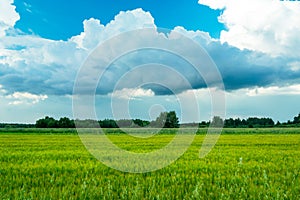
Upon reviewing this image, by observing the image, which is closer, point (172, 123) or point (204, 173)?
point (204, 173)

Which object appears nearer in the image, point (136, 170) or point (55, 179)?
point (55, 179)

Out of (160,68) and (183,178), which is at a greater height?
(160,68)

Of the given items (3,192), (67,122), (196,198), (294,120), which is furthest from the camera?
(294,120)

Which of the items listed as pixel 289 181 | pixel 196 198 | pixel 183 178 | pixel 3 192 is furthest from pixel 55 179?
pixel 289 181

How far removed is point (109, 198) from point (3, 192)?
223cm

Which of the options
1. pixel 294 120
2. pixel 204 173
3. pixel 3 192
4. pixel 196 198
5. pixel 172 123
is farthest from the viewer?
pixel 294 120

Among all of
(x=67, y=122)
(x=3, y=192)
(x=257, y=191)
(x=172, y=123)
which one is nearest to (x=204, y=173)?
(x=257, y=191)

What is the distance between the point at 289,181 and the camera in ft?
25.1

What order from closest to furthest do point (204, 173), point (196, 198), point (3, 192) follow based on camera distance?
1. point (196, 198)
2. point (3, 192)
3. point (204, 173)

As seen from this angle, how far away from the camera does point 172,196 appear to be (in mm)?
6121

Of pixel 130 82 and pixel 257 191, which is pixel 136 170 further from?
pixel 130 82

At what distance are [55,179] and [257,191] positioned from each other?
4.67m

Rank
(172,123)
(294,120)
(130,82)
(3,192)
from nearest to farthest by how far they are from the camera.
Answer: (3,192)
(130,82)
(172,123)
(294,120)

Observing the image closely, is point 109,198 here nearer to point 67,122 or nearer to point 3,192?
→ point 3,192
